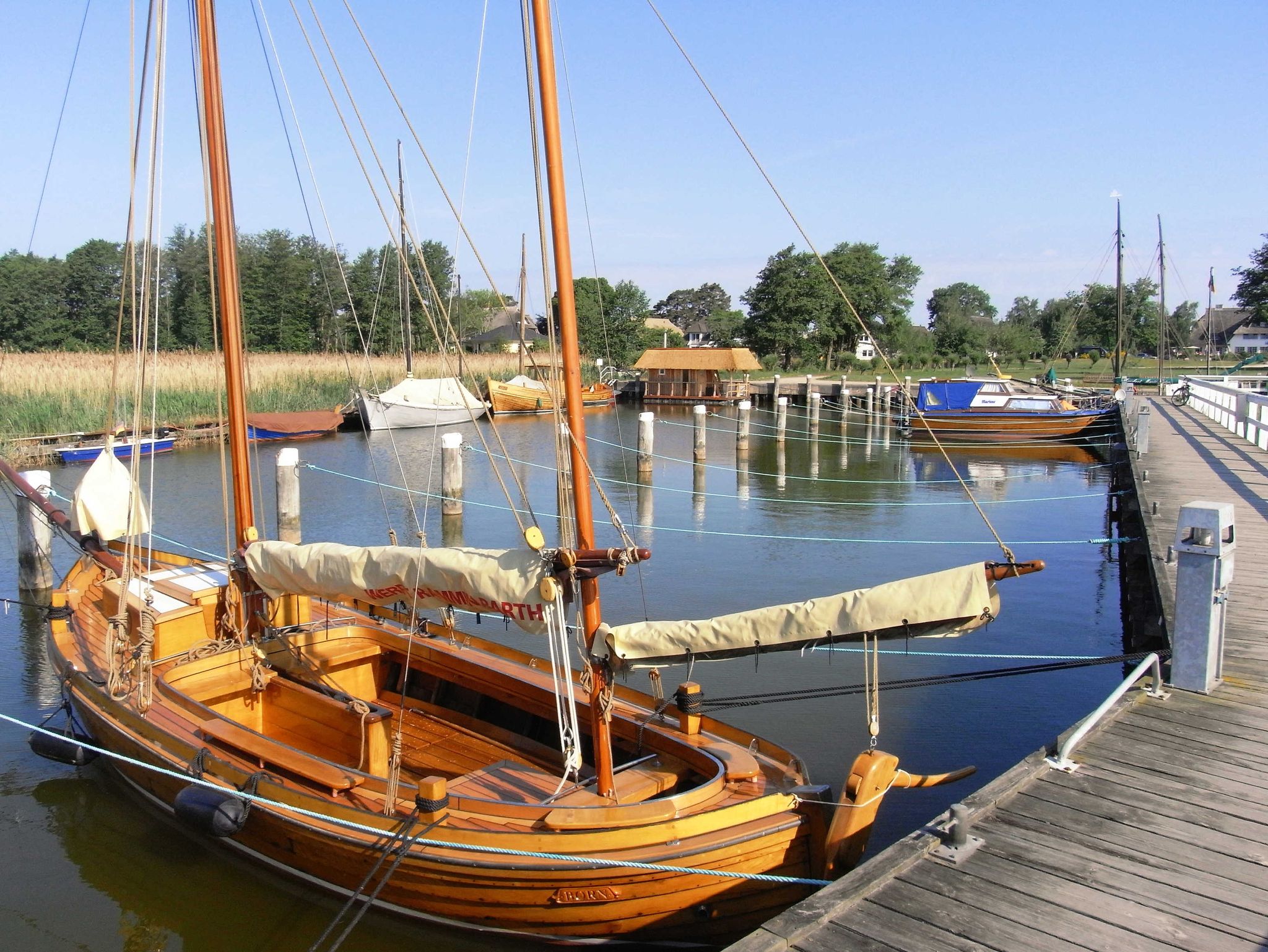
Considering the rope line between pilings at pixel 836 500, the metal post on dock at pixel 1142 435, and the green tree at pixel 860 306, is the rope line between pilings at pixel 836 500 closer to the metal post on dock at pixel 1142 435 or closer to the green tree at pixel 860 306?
the metal post on dock at pixel 1142 435

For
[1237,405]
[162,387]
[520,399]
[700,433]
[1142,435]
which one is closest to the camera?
[1142,435]

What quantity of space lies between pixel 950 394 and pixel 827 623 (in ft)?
102

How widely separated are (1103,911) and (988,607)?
1.71 metres

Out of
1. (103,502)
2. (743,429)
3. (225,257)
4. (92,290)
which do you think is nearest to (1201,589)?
(225,257)

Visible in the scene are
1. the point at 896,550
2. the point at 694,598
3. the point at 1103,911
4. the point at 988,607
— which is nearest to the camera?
the point at 1103,911

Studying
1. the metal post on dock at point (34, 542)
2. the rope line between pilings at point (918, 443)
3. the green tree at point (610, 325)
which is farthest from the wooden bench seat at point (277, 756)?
the green tree at point (610, 325)

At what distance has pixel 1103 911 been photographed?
4.74 meters

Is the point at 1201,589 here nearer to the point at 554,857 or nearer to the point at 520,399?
the point at 554,857

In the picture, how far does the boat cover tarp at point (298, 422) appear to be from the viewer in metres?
32.7

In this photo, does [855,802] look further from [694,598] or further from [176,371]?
[176,371]

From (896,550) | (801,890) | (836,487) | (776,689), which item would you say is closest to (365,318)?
(836,487)

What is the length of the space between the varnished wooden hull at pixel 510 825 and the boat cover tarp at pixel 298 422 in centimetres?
2487

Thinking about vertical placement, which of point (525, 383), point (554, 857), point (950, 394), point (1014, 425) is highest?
point (525, 383)

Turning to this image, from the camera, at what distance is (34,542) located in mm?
14773
